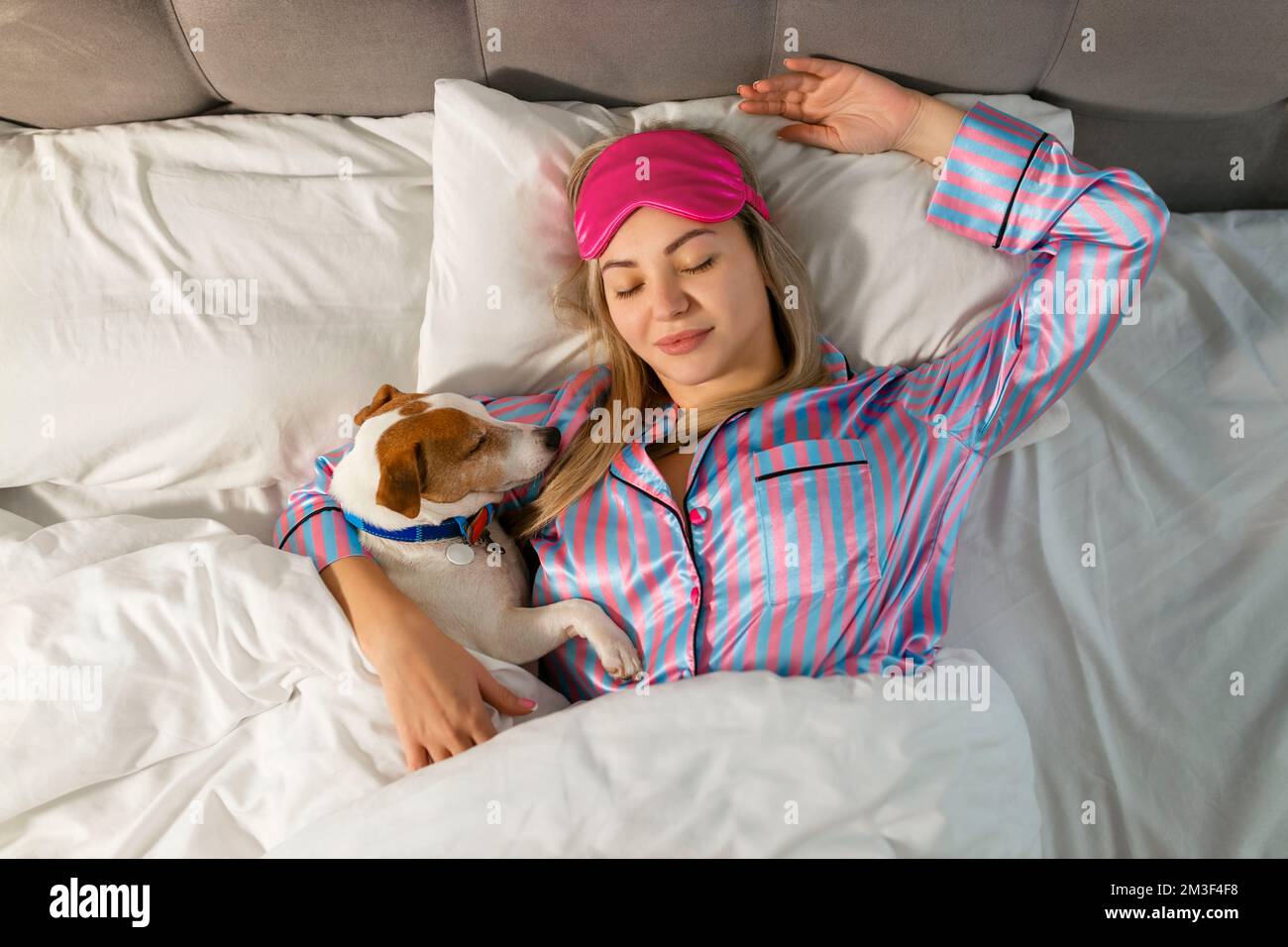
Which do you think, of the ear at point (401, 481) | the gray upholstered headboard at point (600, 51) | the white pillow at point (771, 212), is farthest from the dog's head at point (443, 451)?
the gray upholstered headboard at point (600, 51)

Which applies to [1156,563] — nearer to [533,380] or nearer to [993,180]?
[993,180]

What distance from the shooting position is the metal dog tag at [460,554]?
1613 mm

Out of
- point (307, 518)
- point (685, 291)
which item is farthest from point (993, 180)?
point (307, 518)

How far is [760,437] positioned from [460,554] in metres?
0.57

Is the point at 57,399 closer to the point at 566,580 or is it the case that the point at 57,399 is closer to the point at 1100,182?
the point at 566,580

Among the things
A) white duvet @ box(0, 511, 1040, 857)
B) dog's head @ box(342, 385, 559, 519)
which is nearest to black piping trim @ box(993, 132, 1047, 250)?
white duvet @ box(0, 511, 1040, 857)

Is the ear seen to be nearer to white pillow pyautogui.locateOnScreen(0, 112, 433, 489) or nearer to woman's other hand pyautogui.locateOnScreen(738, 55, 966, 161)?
white pillow pyautogui.locateOnScreen(0, 112, 433, 489)

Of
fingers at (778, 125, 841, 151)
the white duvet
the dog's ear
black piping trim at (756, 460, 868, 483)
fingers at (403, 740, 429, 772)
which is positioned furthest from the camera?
fingers at (778, 125, 841, 151)

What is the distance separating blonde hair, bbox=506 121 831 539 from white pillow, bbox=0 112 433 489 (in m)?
0.36

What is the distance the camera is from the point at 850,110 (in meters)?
1.75

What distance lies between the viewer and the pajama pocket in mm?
1495
